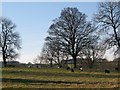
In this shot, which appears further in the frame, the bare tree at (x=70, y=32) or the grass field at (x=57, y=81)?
the bare tree at (x=70, y=32)

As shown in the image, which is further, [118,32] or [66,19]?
[66,19]

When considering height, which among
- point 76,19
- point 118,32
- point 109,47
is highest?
point 76,19

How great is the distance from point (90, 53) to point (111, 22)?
93.0ft

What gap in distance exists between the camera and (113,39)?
29.6 meters

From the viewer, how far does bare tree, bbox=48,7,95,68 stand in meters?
41.0

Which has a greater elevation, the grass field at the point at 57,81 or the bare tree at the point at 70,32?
the bare tree at the point at 70,32

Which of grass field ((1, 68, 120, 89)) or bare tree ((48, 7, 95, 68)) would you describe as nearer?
grass field ((1, 68, 120, 89))

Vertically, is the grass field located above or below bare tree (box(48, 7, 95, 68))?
below

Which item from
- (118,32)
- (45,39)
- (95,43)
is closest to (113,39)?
(118,32)

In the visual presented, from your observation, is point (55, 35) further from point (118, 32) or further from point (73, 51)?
point (118, 32)

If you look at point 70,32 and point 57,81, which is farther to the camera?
point 70,32

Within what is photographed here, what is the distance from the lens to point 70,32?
41375mm

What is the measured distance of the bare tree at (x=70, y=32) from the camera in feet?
135

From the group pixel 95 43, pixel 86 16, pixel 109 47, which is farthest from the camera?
pixel 86 16
